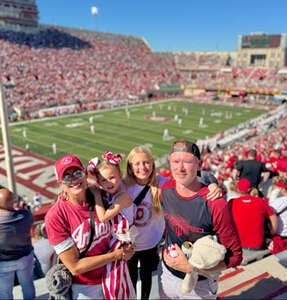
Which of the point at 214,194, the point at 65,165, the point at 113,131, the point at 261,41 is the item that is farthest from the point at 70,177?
the point at 261,41

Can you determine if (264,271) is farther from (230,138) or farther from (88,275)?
(230,138)

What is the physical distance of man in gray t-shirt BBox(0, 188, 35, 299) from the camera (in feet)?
9.14

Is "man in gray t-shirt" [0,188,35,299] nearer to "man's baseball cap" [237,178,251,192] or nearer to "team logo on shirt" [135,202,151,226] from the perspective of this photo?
"team logo on shirt" [135,202,151,226]

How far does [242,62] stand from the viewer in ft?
243

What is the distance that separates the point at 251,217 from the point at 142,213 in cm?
139

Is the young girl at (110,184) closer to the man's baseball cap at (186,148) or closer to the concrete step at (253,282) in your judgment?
the man's baseball cap at (186,148)

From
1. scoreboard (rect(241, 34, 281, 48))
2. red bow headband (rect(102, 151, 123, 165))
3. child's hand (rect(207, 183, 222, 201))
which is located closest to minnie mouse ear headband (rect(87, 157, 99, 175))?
red bow headband (rect(102, 151, 123, 165))

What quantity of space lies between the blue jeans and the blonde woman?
3.76 feet

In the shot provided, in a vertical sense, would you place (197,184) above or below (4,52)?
below

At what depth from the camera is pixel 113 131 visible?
84.5 feet

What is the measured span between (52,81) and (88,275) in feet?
139

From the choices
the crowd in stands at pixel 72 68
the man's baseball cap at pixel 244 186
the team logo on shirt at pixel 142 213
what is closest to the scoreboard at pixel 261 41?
the crowd in stands at pixel 72 68

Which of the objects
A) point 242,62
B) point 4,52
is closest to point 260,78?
point 242,62

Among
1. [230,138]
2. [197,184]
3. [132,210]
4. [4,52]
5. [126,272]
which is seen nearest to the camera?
[197,184]
